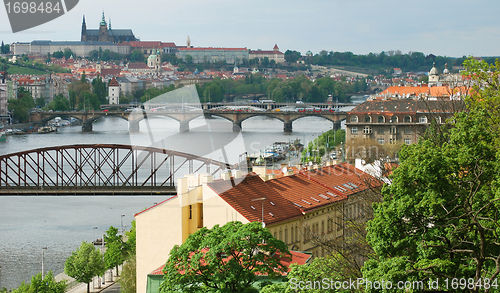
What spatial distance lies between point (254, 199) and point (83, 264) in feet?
21.0

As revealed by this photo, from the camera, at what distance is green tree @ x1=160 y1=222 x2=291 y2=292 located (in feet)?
22.3

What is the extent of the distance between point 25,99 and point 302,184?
163 ft

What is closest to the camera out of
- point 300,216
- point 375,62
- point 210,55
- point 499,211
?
point 499,211

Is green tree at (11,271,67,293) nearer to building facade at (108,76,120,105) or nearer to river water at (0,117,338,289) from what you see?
river water at (0,117,338,289)

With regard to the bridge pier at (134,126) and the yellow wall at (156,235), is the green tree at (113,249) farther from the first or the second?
the bridge pier at (134,126)

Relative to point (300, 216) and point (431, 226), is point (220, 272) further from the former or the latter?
point (300, 216)

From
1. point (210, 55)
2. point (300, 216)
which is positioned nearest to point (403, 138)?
point (300, 216)

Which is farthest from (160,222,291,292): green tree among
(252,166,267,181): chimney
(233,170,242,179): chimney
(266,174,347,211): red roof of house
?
(252,166,267,181): chimney

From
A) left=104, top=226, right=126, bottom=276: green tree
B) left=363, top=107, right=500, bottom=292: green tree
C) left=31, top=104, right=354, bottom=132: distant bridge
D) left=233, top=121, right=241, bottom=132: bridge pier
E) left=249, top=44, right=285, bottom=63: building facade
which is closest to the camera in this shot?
left=363, top=107, right=500, bottom=292: green tree

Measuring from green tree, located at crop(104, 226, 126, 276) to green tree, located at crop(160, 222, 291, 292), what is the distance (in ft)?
34.9

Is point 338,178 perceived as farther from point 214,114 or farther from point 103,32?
point 103,32

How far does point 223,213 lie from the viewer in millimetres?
10180

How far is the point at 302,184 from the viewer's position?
13.4 meters

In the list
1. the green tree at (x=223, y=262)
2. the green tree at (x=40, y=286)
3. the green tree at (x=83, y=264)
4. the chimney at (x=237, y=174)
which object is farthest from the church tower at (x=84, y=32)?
the green tree at (x=223, y=262)
